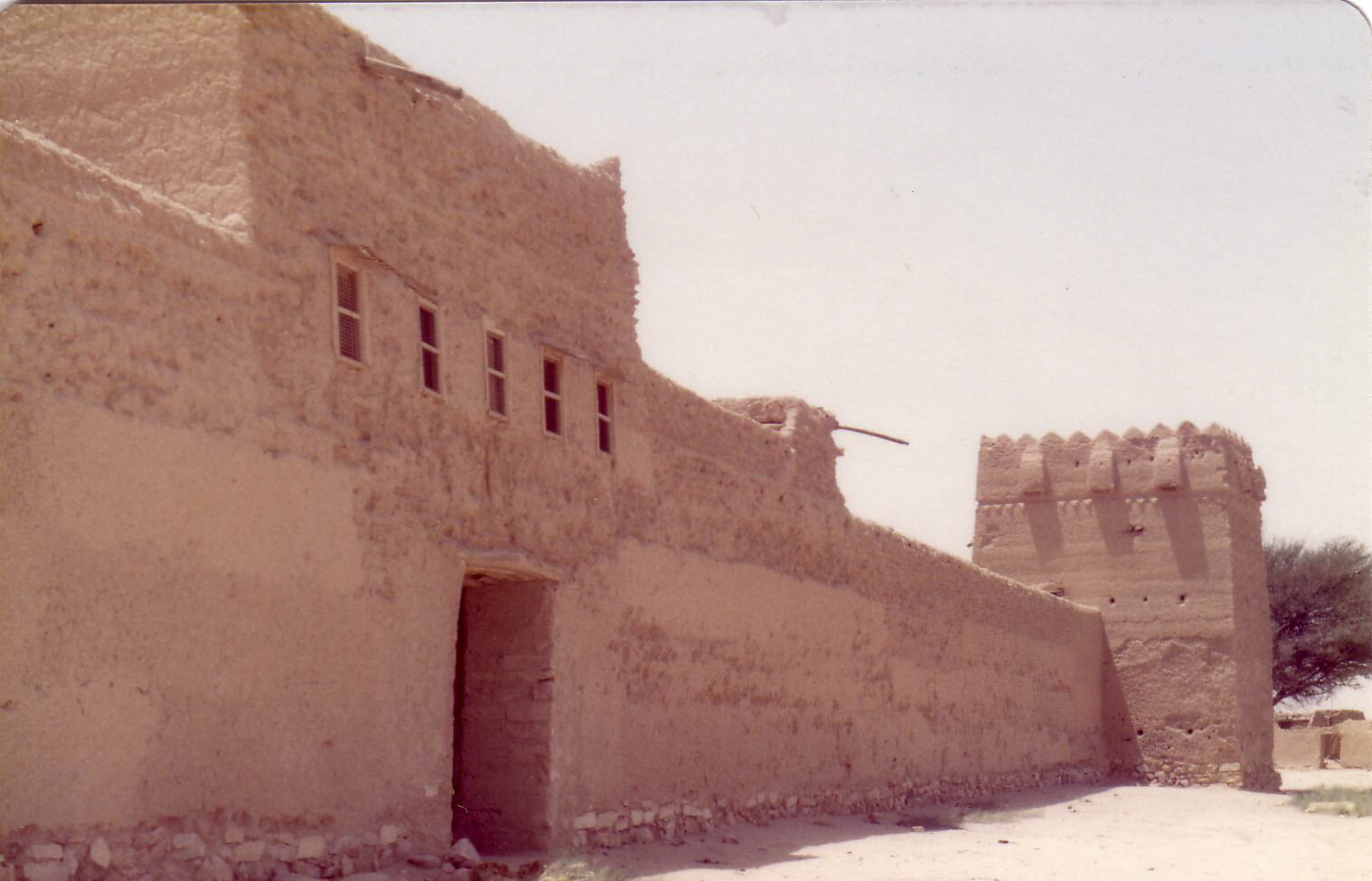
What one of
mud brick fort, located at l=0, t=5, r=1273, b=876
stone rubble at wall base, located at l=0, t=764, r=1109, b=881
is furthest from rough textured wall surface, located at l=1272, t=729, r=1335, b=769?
stone rubble at wall base, located at l=0, t=764, r=1109, b=881

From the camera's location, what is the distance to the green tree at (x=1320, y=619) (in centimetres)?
3622

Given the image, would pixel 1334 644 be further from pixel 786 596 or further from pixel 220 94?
pixel 220 94

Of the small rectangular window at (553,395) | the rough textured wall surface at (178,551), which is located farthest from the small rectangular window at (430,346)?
the small rectangular window at (553,395)

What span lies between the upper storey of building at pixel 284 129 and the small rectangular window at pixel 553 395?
49 centimetres

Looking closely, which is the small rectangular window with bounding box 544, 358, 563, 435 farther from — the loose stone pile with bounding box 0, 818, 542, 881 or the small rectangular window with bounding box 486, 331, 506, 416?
the loose stone pile with bounding box 0, 818, 542, 881

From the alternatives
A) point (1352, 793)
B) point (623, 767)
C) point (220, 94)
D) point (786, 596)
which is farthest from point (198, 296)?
point (1352, 793)

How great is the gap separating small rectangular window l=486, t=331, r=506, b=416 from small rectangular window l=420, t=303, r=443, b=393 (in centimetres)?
53

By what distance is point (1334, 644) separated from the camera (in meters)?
36.2

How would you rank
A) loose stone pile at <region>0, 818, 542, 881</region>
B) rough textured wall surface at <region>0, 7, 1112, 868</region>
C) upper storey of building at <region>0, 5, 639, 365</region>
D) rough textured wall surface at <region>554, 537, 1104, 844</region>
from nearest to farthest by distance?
loose stone pile at <region>0, 818, 542, 881</region> < rough textured wall surface at <region>0, 7, 1112, 868</region> < upper storey of building at <region>0, 5, 639, 365</region> < rough textured wall surface at <region>554, 537, 1104, 844</region>

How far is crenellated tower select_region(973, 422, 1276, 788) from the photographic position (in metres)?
22.2

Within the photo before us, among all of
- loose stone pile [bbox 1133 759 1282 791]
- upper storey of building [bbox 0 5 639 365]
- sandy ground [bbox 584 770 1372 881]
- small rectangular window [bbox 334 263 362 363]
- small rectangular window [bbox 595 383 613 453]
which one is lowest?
loose stone pile [bbox 1133 759 1282 791]

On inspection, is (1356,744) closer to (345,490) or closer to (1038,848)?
(1038,848)

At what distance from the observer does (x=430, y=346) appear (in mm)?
9633

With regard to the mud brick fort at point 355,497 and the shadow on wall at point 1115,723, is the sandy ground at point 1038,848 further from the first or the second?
the shadow on wall at point 1115,723
